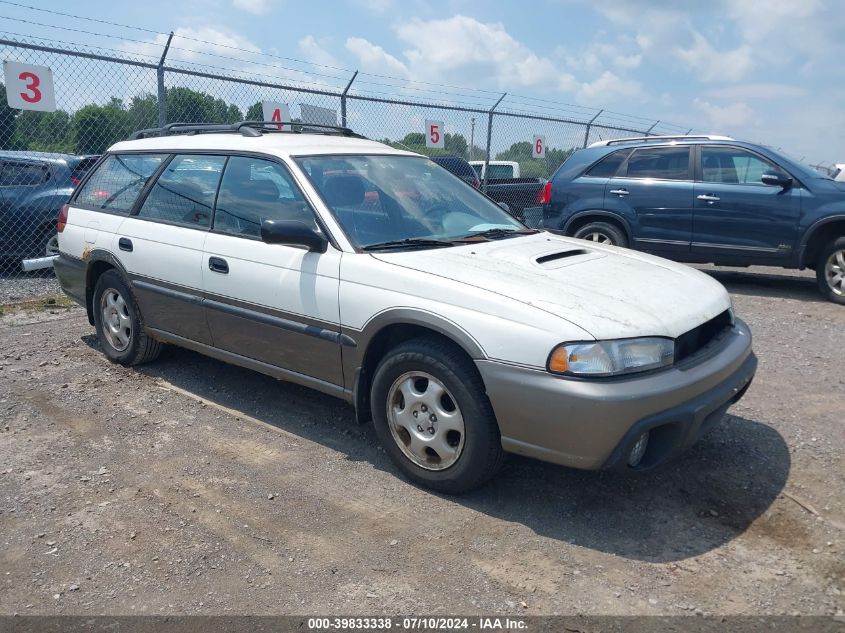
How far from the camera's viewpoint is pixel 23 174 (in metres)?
8.73

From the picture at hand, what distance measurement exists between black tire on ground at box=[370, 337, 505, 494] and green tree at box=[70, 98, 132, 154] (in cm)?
629

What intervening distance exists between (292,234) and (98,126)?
624 centimetres

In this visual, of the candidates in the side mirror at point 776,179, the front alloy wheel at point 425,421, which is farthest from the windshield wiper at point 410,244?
the side mirror at point 776,179

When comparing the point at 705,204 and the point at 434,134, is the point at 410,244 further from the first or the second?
the point at 434,134

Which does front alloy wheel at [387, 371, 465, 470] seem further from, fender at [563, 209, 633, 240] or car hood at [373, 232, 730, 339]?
fender at [563, 209, 633, 240]

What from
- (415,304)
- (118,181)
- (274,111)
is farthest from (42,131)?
(415,304)

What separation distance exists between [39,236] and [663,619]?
28.1ft

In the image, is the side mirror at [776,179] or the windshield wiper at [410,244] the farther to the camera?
the side mirror at [776,179]

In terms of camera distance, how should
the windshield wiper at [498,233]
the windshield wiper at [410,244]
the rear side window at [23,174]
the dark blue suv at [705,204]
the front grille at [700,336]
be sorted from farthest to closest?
the rear side window at [23,174] < the dark blue suv at [705,204] < the windshield wiper at [498,233] < the windshield wiper at [410,244] < the front grille at [700,336]

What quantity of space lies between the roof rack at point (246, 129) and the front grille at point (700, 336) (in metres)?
3.01

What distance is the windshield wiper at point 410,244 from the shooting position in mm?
3898

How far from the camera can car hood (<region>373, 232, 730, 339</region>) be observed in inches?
127

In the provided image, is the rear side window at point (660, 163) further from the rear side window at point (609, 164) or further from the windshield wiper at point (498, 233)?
the windshield wiper at point (498, 233)

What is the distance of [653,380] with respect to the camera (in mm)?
3152
